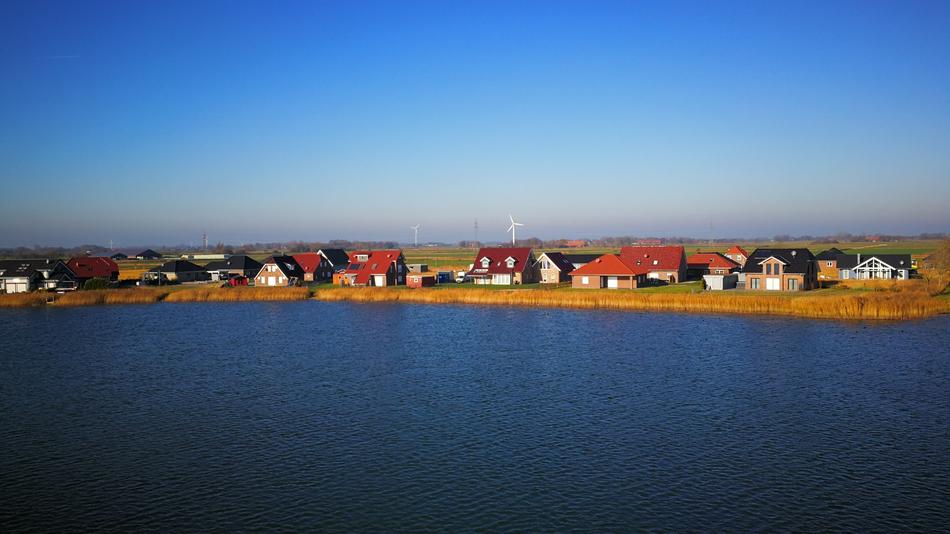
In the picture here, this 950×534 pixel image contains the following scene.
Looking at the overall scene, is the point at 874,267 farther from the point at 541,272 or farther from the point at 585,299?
the point at 585,299

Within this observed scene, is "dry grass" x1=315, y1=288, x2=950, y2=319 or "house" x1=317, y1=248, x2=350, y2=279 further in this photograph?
"house" x1=317, y1=248, x2=350, y2=279

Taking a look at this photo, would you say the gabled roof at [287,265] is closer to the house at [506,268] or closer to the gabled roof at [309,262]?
the gabled roof at [309,262]

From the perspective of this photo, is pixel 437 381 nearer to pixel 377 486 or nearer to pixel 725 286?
pixel 377 486

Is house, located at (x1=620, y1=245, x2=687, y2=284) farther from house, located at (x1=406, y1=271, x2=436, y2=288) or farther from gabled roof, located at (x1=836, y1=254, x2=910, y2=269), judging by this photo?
house, located at (x1=406, y1=271, x2=436, y2=288)

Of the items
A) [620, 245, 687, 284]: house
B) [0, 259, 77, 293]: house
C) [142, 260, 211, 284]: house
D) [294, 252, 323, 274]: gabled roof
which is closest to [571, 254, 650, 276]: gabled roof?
[620, 245, 687, 284]: house

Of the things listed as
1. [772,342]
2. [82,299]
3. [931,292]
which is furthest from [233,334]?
[931,292]

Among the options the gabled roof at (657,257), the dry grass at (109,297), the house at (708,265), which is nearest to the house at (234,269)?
the dry grass at (109,297)

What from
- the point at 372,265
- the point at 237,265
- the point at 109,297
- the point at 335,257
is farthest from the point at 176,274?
the point at 372,265
